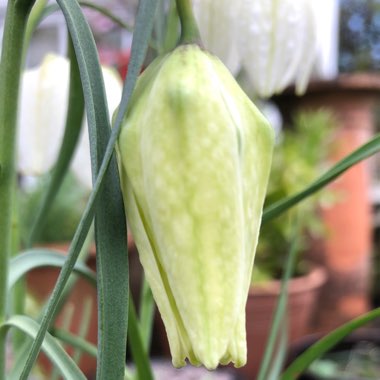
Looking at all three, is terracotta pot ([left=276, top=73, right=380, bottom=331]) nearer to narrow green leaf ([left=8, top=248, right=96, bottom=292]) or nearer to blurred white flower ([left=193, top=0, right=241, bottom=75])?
blurred white flower ([left=193, top=0, right=241, bottom=75])

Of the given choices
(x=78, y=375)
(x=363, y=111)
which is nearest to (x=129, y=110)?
(x=78, y=375)

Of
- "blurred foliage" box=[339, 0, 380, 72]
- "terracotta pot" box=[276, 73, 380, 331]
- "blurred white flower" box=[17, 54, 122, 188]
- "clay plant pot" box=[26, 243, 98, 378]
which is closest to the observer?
"blurred white flower" box=[17, 54, 122, 188]

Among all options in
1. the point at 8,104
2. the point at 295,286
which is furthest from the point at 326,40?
the point at 8,104

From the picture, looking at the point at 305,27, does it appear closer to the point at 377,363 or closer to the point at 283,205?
the point at 283,205

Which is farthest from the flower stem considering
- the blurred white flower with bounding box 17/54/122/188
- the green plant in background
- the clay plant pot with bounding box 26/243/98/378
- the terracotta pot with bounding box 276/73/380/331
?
the terracotta pot with bounding box 276/73/380/331

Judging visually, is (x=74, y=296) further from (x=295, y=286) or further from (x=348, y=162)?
(x=348, y=162)

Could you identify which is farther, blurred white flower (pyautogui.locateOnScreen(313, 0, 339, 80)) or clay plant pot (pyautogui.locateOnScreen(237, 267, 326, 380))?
clay plant pot (pyautogui.locateOnScreen(237, 267, 326, 380))
